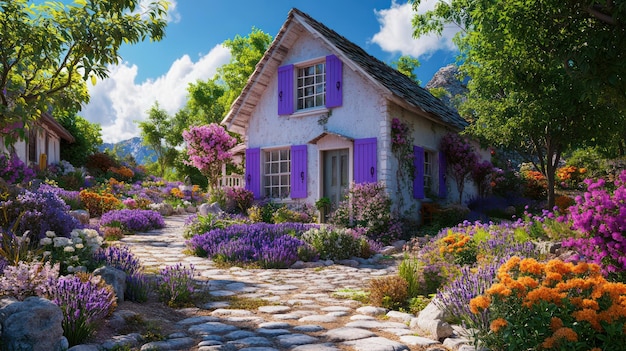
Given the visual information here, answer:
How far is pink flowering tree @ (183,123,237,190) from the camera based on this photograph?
16.9 meters

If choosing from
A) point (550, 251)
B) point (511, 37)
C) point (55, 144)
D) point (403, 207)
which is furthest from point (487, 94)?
point (55, 144)

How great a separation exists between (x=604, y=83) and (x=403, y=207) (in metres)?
7.80

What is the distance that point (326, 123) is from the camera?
46.2 feet

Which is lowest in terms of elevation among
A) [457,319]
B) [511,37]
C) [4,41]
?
[457,319]

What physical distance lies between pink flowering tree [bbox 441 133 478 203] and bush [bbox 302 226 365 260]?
690 cm

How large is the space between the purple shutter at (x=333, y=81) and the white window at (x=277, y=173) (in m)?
2.22

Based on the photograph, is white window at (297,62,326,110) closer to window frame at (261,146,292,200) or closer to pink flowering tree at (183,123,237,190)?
window frame at (261,146,292,200)

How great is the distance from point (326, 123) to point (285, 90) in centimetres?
182

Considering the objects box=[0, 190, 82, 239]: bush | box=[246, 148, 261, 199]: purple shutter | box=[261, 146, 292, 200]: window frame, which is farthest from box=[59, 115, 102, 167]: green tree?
box=[0, 190, 82, 239]: bush

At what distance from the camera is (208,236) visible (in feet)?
31.2

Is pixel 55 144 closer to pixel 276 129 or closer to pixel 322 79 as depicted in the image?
pixel 276 129

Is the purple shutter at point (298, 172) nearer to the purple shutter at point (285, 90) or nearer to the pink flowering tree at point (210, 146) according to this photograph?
the purple shutter at point (285, 90)

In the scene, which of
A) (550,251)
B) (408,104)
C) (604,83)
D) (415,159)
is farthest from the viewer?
(415,159)

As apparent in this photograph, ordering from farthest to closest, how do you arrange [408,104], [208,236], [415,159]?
[415,159], [408,104], [208,236]
